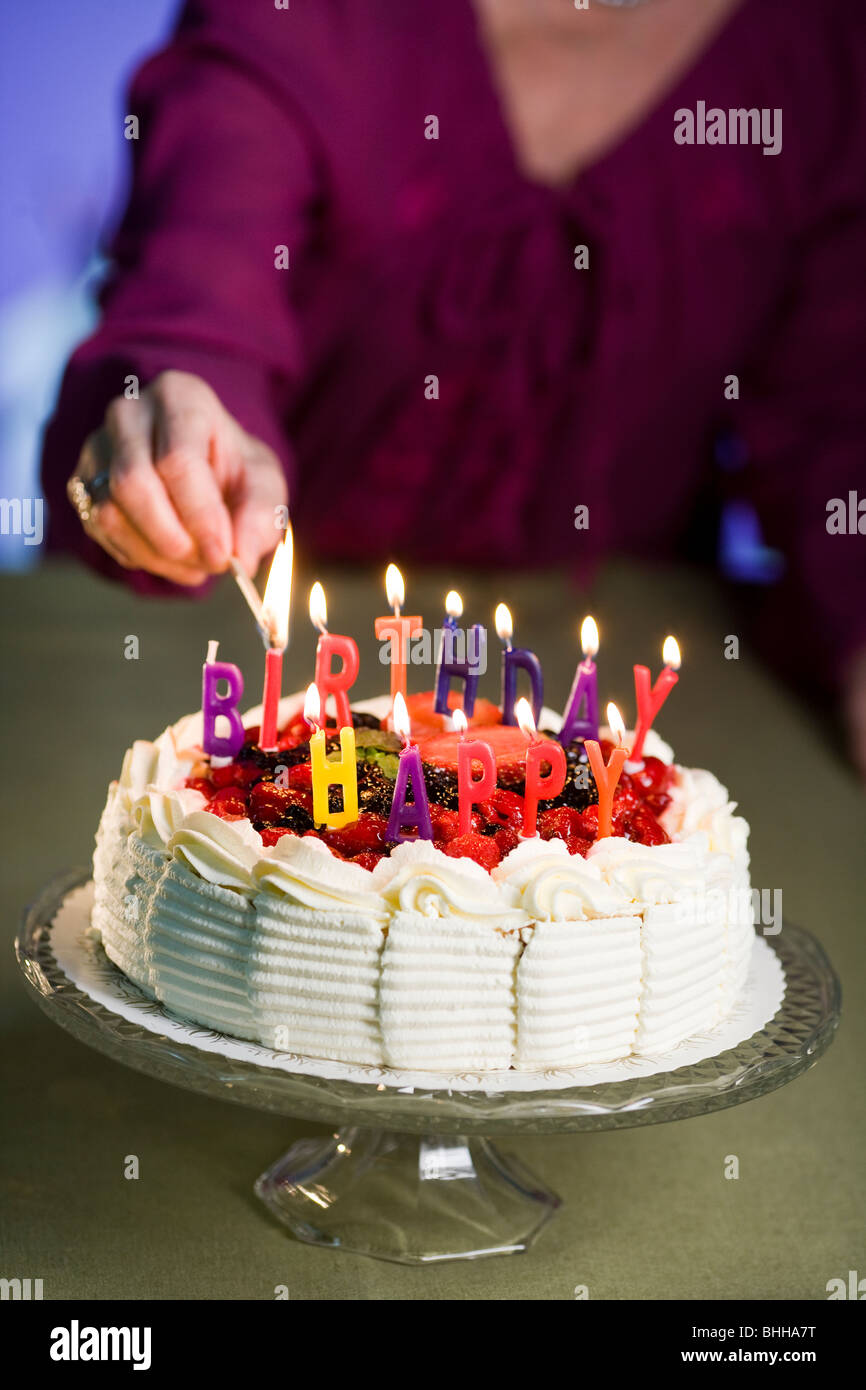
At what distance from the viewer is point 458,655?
2131 mm

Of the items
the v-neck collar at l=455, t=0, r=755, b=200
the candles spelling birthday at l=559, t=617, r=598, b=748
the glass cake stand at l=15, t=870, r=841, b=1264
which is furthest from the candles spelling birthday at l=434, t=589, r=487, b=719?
the v-neck collar at l=455, t=0, r=755, b=200

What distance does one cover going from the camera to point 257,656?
4.00m

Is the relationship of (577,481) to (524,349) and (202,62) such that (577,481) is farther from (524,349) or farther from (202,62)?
(202,62)

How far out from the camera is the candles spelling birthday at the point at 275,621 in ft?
6.27

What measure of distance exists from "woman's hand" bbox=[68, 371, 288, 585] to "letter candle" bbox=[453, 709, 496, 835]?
0.51m

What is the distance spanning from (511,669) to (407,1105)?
82 cm

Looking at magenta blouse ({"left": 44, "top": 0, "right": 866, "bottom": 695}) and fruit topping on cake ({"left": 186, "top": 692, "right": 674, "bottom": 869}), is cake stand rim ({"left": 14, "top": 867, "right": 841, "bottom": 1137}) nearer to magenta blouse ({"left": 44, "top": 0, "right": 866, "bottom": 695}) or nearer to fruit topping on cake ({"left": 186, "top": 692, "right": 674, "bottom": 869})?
fruit topping on cake ({"left": 186, "top": 692, "right": 674, "bottom": 869})

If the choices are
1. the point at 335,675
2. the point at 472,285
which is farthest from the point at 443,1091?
the point at 472,285

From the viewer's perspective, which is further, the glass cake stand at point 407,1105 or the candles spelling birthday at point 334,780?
the candles spelling birthday at point 334,780

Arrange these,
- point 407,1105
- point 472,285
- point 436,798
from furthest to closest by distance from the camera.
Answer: point 472,285
point 436,798
point 407,1105

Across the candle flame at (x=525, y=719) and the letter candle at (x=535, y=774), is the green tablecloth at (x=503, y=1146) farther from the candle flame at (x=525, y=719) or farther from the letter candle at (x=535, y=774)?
the candle flame at (x=525, y=719)

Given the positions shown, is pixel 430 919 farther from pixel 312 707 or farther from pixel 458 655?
pixel 458 655

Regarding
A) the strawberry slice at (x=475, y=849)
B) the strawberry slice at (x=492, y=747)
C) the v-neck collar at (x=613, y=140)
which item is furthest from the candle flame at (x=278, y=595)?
the v-neck collar at (x=613, y=140)

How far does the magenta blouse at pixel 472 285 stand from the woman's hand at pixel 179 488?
1.10ft
